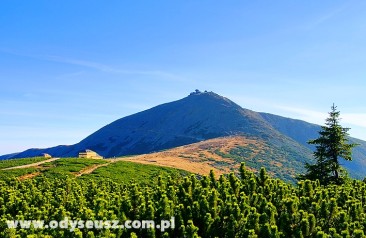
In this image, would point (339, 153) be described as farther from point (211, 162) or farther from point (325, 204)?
point (211, 162)

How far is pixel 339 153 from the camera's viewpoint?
130 feet

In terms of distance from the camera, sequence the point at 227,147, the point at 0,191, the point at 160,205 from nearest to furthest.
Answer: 1. the point at 160,205
2. the point at 0,191
3. the point at 227,147

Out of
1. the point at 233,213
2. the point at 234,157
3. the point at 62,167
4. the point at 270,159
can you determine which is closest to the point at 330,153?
the point at 233,213

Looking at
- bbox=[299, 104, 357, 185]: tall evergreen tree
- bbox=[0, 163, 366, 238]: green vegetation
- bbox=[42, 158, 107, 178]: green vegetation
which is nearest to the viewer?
bbox=[0, 163, 366, 238]: green vegetation

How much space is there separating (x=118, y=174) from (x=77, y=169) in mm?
7785

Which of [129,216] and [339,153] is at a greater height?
[339,153]

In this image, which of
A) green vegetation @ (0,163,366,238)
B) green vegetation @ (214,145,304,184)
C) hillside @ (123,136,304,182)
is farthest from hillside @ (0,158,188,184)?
green vegetation @ (214,145,304,184)

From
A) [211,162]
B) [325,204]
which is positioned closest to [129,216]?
[325,204]

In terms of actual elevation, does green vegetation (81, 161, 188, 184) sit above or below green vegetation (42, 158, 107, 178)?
below

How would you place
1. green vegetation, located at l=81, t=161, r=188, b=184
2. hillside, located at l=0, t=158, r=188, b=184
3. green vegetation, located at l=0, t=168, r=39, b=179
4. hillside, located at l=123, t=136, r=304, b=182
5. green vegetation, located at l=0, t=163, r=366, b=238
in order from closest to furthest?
green vegetation, located at l=0, t=163, r=366, b=238 → green vegetation, located at l=0, t=168, r=39, b=179 → hillside, located at l=0, t=158, r=188, b=184 → green vegetation, located at l=81, t=161, r=188, b=184 → hillside, located at l=123, t=136, r=304, b=182

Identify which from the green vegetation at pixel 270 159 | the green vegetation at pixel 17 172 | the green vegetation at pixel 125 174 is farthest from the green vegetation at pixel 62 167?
the green vegetation at pixel 270 159

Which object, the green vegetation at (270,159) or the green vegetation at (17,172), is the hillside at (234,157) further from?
the green vegetation at (17,172)

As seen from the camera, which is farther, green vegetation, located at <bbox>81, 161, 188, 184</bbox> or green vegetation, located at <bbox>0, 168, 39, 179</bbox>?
green vegetation, located at <bbox>81, 161, 188, 184</bbox>

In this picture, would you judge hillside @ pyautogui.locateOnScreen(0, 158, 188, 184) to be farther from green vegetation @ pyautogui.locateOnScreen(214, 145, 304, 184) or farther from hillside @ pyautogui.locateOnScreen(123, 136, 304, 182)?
green vegetation @ pyautogui.locateOnScreen(214, 145, 304, 184)
